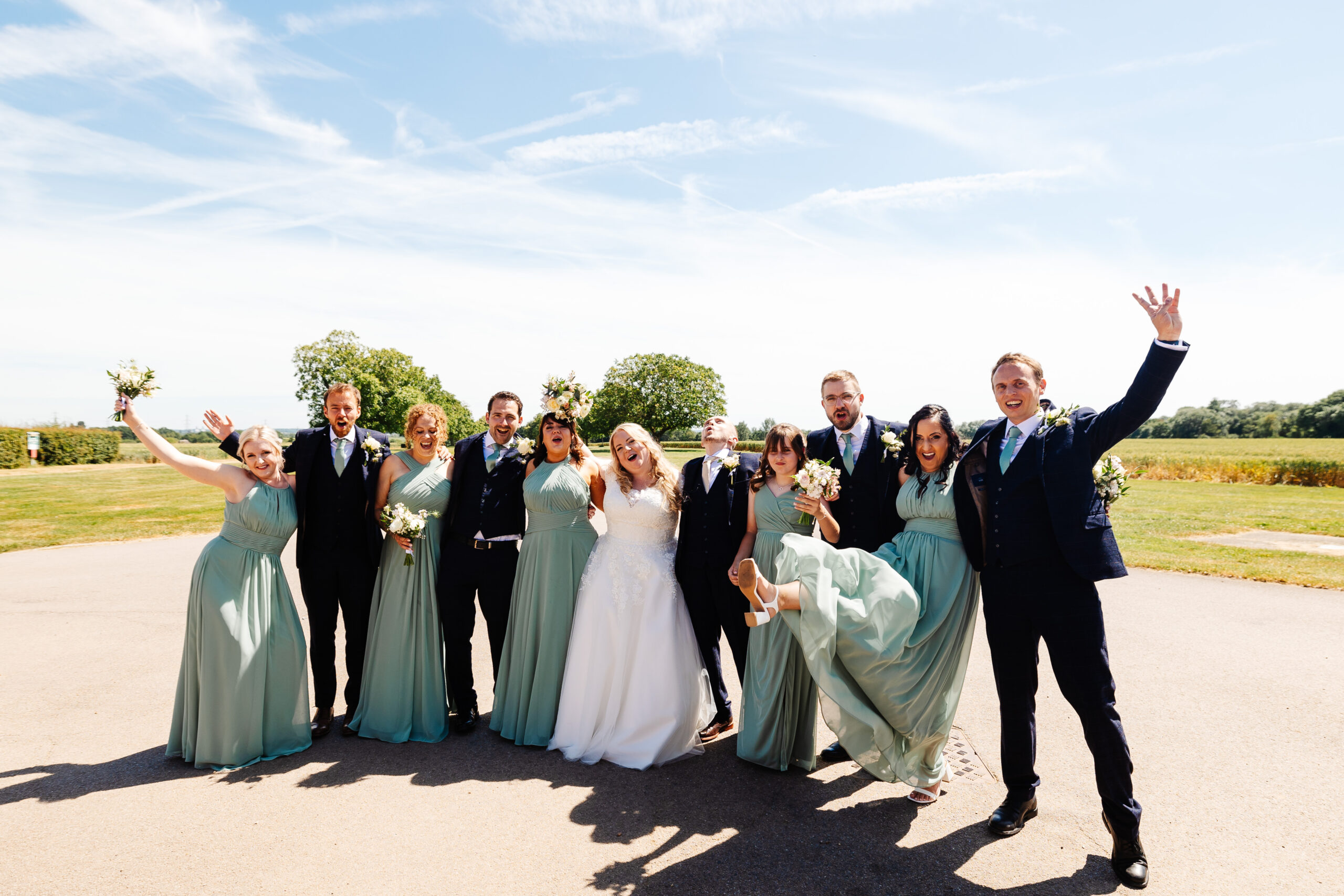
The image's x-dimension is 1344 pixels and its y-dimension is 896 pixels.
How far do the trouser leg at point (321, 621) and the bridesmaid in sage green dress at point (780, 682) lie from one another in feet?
10.3

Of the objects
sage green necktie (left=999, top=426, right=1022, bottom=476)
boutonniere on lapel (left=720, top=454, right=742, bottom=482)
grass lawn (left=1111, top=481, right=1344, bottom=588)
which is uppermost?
sage green necktie (left=999, top=426, right=1022, bottom=476)

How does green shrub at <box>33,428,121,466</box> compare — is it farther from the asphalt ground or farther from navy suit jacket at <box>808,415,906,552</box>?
navy suit jacket at <box>808,415,906,552</box>

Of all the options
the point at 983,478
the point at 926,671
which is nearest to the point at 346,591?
the point at 926,671

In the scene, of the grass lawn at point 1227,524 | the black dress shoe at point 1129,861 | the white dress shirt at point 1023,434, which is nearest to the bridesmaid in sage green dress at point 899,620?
the white dress shirt at point 1023,434

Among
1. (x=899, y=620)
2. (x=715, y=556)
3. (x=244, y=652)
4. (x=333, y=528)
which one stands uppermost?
(x=333, y=528)

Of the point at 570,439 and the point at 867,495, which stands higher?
the point at 570,439

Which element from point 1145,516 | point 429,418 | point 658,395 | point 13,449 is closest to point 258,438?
point 429,418

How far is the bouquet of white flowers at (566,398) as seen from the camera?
5.72m

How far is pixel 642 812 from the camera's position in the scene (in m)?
4.26

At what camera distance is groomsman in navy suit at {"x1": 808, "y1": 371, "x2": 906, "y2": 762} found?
196 inches

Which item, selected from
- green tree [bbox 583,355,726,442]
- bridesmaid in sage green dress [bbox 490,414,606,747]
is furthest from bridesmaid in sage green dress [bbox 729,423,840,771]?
green tree [bbox 583,355,726,442]

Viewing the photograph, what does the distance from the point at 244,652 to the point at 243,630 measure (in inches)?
6.1

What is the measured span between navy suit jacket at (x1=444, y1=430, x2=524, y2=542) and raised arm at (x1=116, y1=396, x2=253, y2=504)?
1.44 m

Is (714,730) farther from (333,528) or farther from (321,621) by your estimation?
(333,528)
